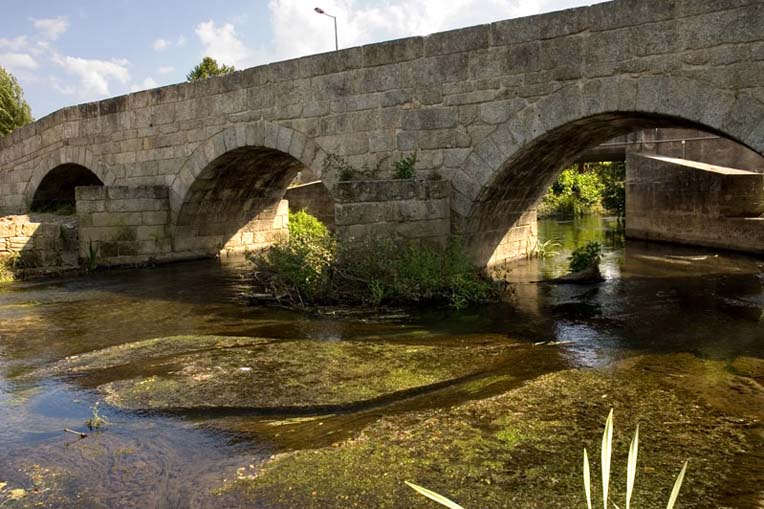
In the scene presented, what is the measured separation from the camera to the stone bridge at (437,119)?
679 centimetres

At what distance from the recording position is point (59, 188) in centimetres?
1767

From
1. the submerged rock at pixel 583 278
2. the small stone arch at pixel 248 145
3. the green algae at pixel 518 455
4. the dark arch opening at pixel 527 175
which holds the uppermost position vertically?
the small stone arch at pixel 248 145

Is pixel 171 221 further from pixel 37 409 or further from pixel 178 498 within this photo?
pixel 178 498

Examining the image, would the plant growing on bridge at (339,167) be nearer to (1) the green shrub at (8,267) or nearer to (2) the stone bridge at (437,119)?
(2) the stone bridge at (437,119)

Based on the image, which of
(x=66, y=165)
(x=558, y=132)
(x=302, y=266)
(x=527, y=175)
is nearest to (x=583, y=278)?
(x=527, y=175)

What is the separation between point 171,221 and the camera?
43.0ft

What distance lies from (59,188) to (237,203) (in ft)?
20.6

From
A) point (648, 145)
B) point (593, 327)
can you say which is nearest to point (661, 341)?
point (593, 327)

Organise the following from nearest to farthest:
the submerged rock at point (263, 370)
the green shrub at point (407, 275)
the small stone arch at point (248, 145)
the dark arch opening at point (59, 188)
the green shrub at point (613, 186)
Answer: the submerged rock at point (263, 370)
the green shrub at point (407, 275)
the small stone arch at point (248, 145)
the dark arch opening at point (59, 188)
the green shrub at point (613, 186)

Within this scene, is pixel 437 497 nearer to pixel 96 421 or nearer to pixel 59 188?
pixel 96 421

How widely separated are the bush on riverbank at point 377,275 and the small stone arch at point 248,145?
81.1 inches

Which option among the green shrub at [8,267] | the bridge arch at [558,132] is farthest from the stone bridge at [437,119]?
the green shrub at [8,267]

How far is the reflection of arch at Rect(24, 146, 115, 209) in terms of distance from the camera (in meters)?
14.5

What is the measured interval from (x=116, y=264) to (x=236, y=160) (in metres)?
2.92
